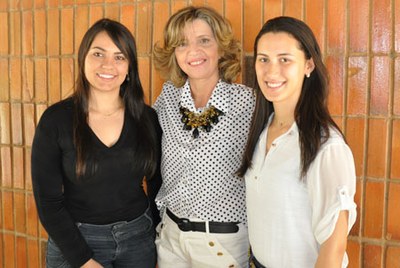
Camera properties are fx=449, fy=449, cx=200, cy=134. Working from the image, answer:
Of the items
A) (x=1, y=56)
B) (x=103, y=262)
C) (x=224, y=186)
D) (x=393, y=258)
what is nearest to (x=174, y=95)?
(x=224, y=186)

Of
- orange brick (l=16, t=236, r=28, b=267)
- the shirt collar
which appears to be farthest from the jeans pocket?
orange brick (l=16, t=236, r=28, b=267)

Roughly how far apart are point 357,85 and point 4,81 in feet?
6.43

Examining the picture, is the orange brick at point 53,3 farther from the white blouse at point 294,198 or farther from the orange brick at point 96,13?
the white blouse at point 294,198

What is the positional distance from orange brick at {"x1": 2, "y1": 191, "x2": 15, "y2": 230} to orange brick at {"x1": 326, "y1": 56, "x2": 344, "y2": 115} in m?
1.94

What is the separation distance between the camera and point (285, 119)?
4.66 feet

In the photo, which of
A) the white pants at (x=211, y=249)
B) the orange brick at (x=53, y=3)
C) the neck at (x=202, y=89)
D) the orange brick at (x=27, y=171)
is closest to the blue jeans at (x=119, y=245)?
the white pants at (x=211, y=249)

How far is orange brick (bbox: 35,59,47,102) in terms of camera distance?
250 cm

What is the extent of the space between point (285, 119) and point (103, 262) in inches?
34.1

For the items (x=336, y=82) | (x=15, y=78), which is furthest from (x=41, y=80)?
(x=336, y=82)

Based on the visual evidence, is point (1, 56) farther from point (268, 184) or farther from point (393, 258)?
point (393, 258)

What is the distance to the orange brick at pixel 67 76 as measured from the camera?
7.95ft

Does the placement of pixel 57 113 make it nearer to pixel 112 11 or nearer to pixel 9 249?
pixel 112 11

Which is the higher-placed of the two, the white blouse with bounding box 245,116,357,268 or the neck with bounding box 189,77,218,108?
the neck with bounding box 189,77,218,108

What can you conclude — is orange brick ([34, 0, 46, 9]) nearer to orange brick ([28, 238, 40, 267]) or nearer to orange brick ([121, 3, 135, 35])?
orange brick ([121, 3, 135, 35])
